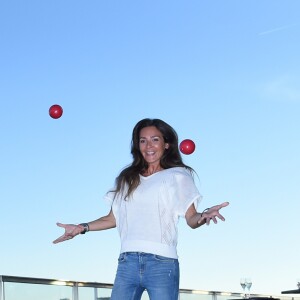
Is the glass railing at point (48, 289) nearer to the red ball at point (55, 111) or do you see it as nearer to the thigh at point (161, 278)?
the red ball at point (55, 111)

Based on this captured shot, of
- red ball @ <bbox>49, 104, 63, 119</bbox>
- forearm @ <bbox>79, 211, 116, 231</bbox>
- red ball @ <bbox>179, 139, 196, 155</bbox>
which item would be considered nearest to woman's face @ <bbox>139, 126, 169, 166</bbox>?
forearm @ <bbox>79, 211, 116, 231</bbox>

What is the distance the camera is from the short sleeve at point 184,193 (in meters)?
2.84

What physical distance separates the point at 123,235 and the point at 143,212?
0.44 feet

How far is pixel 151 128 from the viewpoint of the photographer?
3037mm

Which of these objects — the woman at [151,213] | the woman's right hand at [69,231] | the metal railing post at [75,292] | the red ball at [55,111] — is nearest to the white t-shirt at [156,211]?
the woman at [151,213]

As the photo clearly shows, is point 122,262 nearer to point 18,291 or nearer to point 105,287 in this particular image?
point 18,291

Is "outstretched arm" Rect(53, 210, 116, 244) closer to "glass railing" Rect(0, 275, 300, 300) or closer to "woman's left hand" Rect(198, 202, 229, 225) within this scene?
"woman's left hand" Rect(198, 202, 229, 225)

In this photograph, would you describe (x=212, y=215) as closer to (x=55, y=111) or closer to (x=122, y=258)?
(x=122, y=258)

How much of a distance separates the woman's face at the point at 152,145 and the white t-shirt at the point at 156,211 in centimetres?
9

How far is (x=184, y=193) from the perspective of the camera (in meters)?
2.87

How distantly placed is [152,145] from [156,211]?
34 cm

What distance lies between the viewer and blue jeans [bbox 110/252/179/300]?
267 centimetres

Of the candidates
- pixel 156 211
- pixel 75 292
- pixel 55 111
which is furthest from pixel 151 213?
pixel 75 292

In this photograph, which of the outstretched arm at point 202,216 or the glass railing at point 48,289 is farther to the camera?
the glass railing at point 48,289
